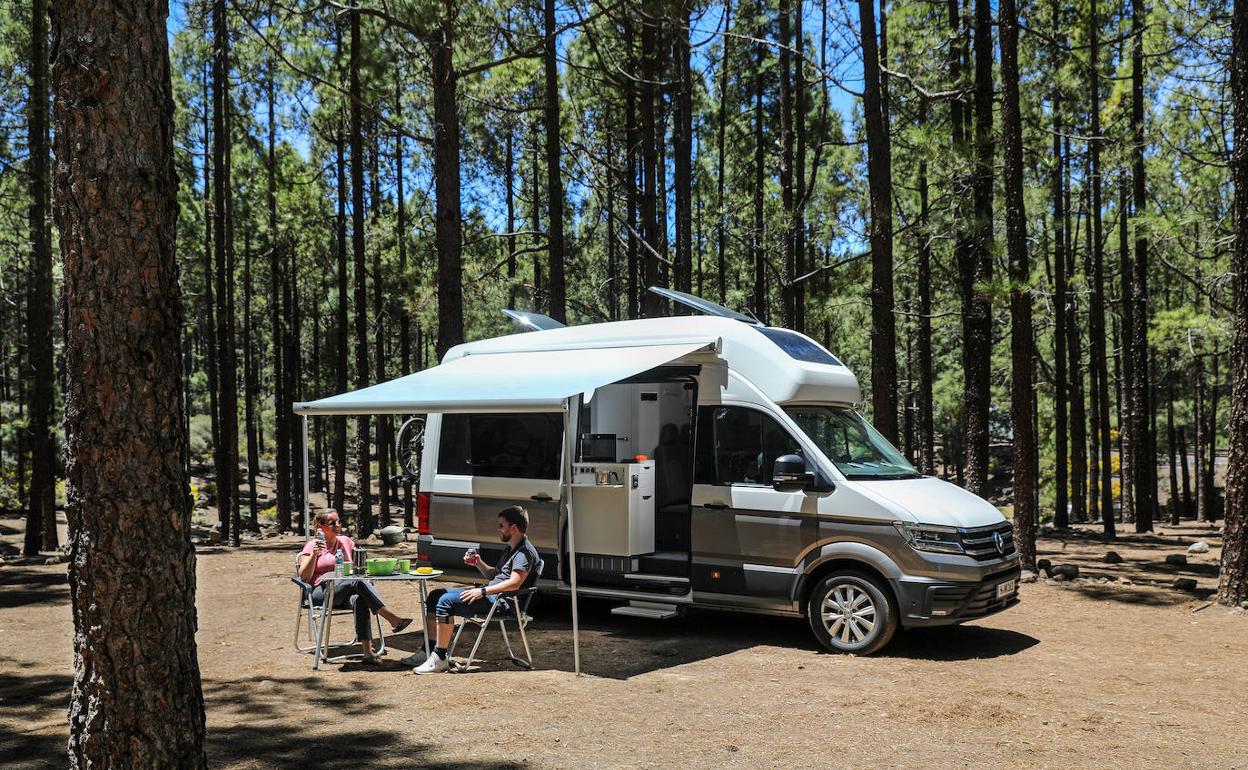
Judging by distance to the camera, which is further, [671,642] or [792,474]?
[671,642]

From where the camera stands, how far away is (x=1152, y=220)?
15977 millimetres

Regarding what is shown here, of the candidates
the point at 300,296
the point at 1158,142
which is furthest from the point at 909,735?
the point at 300,296

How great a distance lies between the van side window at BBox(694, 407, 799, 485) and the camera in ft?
28.4

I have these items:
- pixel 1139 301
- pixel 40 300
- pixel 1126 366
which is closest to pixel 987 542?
pixel 1139 301

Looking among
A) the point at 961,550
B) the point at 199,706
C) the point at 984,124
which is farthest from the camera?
the point at 984,124

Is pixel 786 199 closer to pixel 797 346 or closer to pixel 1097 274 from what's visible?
pixel 1097 274

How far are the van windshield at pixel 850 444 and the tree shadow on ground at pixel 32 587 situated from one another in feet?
25.2

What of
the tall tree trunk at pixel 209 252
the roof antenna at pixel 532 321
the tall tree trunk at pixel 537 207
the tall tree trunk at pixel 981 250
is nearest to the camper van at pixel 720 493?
the roof antenna at pixel 532 321

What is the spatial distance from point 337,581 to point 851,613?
13.6 feet

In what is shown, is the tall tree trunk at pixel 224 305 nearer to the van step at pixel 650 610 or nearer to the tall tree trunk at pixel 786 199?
the tall tree trunk at pixel 786 199

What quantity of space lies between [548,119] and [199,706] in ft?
46.7

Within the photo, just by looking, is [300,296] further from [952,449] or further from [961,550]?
[961,550]

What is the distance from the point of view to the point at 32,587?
12.5 m

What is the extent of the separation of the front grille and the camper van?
0.02m
